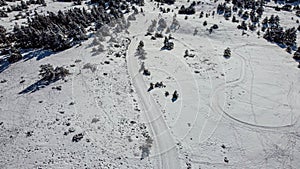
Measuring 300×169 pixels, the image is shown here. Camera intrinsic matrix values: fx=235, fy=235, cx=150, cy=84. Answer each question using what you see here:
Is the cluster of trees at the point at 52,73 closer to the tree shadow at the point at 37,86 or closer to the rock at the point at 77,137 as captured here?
the tree shadow at the point at 37,86

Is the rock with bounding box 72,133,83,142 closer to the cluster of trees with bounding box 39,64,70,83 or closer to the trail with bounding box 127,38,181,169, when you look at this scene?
the trail with bounding box 127,38,181,169

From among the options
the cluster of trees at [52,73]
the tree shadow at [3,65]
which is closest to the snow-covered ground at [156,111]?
the cluster of trees at [52,73]

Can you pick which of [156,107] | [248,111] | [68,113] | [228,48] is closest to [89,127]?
[68,113]

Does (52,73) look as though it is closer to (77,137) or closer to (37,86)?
(37,86)

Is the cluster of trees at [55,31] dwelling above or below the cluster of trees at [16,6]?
below

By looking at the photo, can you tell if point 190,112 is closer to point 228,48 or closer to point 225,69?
point 225,69

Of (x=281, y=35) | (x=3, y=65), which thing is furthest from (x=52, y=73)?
(x=281, y=35)
